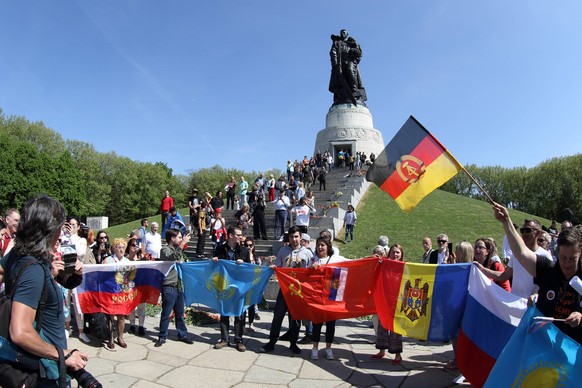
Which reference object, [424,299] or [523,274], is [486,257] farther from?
[523,274]

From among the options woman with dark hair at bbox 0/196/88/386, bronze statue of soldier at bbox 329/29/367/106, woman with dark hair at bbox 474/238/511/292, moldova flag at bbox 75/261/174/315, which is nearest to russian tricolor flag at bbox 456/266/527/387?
woman with dark hair at bbox 474/238/511/292

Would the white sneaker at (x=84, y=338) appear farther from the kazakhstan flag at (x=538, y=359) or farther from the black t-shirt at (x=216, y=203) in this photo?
the black t-shirt at (x=216, y=203)

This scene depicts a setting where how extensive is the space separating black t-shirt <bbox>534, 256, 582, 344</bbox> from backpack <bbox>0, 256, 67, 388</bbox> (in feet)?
12.7

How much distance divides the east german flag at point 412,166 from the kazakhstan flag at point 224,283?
2.62m

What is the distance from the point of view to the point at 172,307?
6832 mm

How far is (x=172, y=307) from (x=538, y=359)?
5.48 m

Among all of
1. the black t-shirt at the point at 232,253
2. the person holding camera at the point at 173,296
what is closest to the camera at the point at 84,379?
the person holding camera at the point at 173,296

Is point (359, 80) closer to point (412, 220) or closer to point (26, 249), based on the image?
point (412, 220)

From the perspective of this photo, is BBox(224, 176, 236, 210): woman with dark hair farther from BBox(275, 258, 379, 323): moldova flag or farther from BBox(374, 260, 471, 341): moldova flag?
BBox(374, 260, 471, 341): moldova flag

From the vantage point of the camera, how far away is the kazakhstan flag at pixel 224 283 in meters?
6.90

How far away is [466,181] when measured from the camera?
6550cm

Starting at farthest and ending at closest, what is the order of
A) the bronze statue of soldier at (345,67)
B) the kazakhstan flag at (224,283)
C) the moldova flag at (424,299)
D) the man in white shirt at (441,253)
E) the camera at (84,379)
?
the bronze statue of soldier at (345,67) → the man in white shirt at (441,253) → the kazakhstan flag at (224,283) → the moldova flag at (424,299) → the camera at (84,379)

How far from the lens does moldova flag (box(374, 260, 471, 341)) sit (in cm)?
545

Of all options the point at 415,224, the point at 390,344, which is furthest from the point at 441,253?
the point at 415,224
